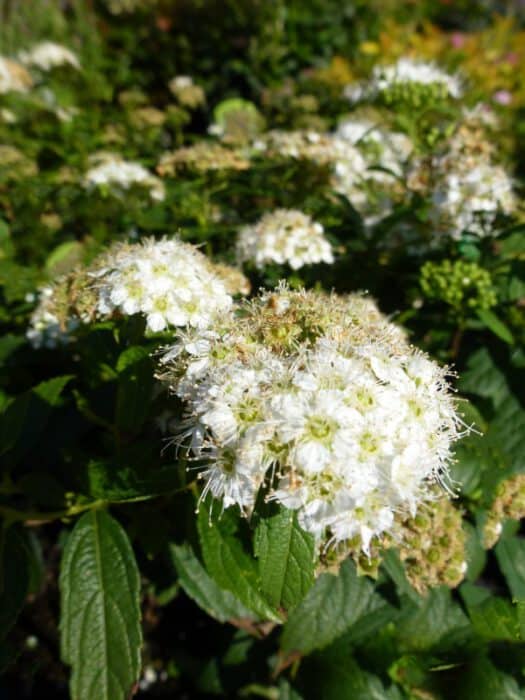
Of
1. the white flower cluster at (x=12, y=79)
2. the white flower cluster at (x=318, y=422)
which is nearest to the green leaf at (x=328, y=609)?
the white flower cluster at (x=318, y=422)

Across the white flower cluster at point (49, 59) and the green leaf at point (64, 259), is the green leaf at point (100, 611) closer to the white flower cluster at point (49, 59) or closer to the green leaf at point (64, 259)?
the green leaf at point (64, 259)

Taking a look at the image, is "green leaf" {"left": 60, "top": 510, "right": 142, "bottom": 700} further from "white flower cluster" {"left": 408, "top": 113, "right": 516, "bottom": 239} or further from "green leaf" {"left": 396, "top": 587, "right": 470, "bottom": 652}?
"white flower cluster" {"left": 408, "top": 113, "right": 516, "bottom": 239}

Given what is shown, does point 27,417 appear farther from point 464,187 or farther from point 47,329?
point 464,187

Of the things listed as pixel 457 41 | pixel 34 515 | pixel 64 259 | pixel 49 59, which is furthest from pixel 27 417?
pixel 457 41

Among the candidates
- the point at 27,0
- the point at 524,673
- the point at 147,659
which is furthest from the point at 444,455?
the point at 27,0

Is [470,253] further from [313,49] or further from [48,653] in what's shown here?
[313,49]

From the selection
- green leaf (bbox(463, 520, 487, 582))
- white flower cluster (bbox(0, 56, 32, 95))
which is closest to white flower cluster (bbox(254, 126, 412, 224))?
green leaf (bbox(463, 520, 487, 582))

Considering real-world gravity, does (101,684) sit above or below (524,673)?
above
